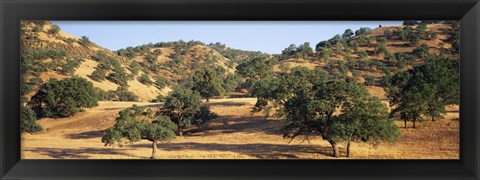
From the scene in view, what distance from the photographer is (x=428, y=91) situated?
14.8m

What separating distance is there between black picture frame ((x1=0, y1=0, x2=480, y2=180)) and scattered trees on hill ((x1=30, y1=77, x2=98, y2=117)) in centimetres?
1973

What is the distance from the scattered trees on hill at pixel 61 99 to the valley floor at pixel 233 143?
635mm

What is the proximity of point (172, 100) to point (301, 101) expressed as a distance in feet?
23.9

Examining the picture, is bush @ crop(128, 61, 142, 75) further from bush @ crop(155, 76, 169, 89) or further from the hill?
bush @ crop(155, 76, 169, 89)

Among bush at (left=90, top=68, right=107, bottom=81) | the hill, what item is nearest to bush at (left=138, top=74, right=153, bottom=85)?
the hill

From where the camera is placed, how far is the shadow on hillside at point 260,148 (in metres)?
12.5

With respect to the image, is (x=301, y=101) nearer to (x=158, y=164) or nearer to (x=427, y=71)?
(x=427, y=71)

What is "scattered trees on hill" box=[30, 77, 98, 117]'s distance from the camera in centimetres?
2136

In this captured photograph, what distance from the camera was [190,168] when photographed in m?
3.03
